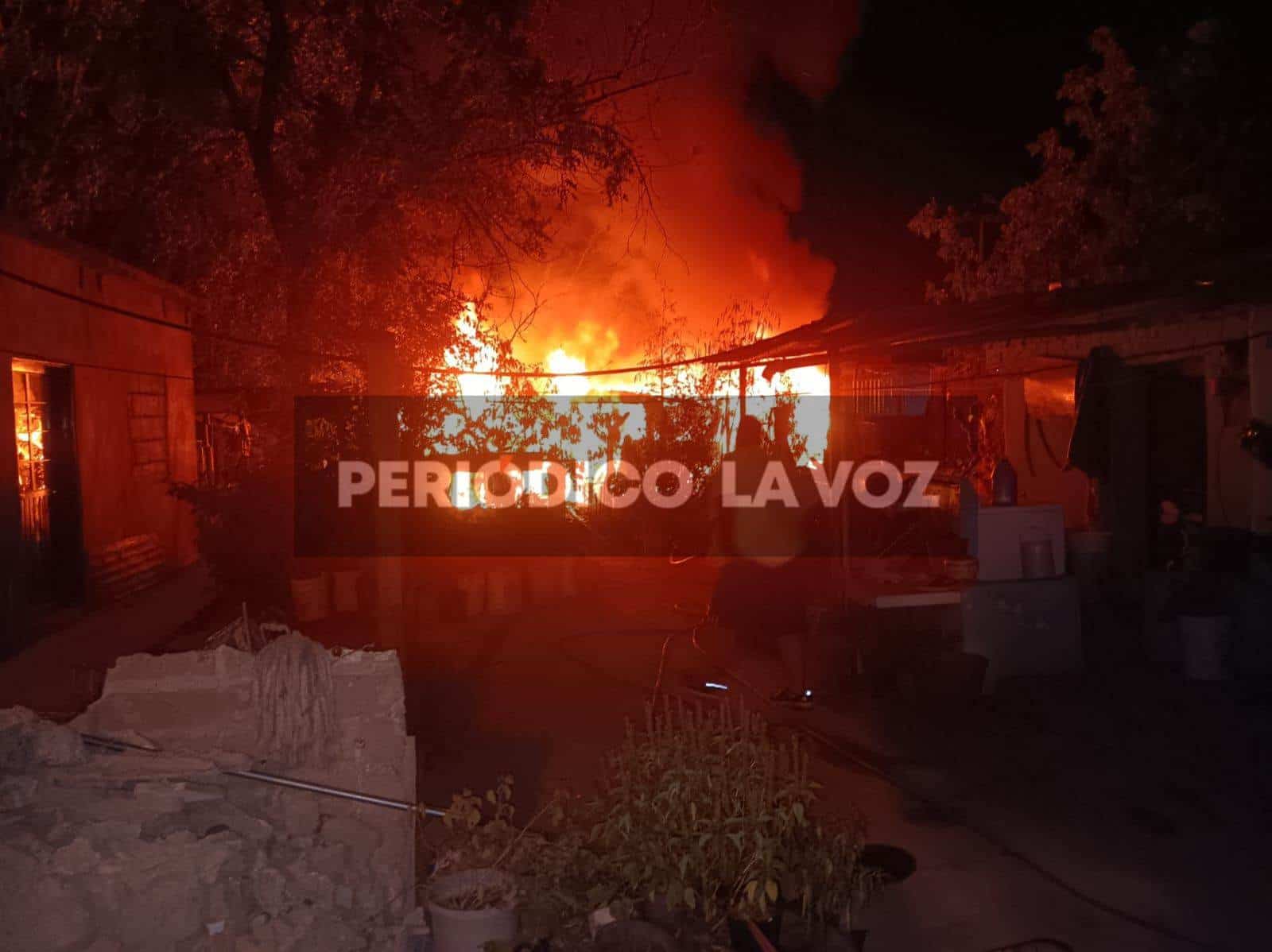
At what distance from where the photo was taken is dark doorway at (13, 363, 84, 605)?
10164mm

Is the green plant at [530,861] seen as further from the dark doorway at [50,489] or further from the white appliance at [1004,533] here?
the dark doorway at [50,489]

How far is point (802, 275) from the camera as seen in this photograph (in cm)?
2291

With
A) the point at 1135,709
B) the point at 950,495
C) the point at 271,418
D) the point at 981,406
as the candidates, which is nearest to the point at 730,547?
the point at 950,495

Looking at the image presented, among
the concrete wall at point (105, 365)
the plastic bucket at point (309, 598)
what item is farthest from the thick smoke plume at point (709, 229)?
the plastic bucket at point (309, 598)

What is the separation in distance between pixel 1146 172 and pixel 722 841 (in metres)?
14.3

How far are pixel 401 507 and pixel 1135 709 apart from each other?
24.5 feet

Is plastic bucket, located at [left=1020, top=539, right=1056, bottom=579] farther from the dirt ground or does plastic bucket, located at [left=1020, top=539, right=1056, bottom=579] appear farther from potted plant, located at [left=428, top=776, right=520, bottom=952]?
potted plant, located at [left=428, top=776, right=520, bottom=952]

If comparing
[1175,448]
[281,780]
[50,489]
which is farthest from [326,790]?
[1175,448]

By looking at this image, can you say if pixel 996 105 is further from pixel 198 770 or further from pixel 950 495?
pixel 198 770

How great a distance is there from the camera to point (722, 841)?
147 inches

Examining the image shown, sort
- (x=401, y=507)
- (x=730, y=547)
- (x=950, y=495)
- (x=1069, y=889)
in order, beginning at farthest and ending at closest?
(x=401, y=507) → (x=950, y=495) → (x=730, y=547) → (x=1069, y=889)

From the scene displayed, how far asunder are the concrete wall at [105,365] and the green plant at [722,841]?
7.19m

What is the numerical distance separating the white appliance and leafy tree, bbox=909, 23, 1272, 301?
6.19 m

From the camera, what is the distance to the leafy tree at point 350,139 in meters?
11.0
